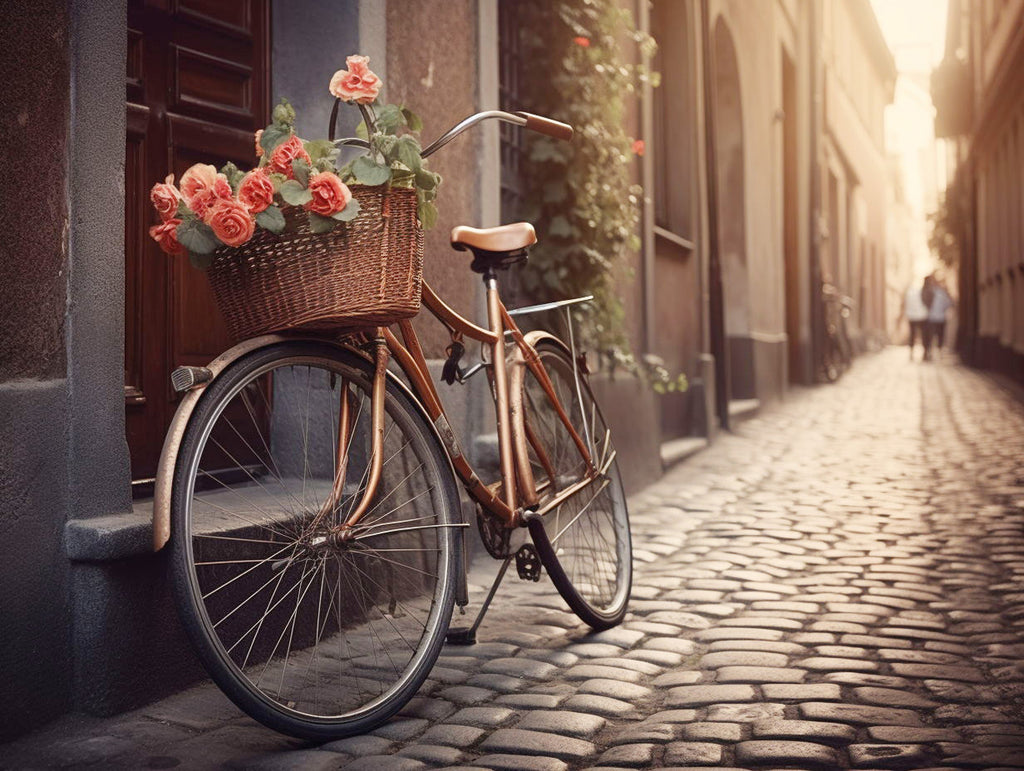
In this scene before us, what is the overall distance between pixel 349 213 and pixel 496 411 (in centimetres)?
108

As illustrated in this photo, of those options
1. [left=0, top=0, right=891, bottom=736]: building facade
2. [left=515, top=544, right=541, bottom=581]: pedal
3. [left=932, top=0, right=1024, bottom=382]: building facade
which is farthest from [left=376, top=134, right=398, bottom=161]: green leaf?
[left=932, top=0, right=1024, bottom=382]: building facade

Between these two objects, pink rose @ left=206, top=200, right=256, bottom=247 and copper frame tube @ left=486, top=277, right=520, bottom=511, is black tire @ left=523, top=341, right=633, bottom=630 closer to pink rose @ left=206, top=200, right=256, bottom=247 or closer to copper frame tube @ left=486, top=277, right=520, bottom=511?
copper frame tube @ left=486, top=277, right=520, bottom=511

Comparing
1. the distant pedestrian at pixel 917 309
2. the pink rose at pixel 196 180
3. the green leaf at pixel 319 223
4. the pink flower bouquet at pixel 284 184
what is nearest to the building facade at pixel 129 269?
the pink flower bouquet at pixel 284 184

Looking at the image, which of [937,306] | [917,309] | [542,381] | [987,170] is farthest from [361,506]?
[917,309]

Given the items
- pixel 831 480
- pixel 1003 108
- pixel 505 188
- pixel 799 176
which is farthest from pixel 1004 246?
pixel 505 188

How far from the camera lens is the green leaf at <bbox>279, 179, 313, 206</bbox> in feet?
9.45

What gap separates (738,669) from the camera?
3.68 m

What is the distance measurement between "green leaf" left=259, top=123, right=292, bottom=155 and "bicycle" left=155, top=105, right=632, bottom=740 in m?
0.15

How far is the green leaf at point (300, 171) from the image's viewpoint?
2943 mm

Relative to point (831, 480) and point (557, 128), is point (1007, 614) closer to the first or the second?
point (557, 128)

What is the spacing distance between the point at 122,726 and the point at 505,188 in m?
4.03

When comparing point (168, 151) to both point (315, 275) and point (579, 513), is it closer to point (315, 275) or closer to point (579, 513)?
point (315, 275)

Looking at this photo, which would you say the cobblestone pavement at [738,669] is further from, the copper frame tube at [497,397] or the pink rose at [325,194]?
the pink rose at [325,194]

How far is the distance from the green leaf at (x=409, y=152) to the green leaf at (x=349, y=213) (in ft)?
0.70
